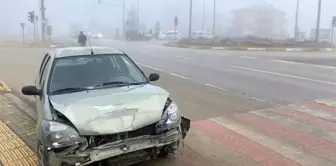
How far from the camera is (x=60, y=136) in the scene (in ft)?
12.0

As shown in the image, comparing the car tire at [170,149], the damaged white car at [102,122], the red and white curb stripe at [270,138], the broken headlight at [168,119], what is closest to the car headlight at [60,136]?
the damaged white car at [102,122]

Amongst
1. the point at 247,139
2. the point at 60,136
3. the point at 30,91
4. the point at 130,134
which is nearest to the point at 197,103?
the point at 247,139

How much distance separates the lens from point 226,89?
33.1 feet

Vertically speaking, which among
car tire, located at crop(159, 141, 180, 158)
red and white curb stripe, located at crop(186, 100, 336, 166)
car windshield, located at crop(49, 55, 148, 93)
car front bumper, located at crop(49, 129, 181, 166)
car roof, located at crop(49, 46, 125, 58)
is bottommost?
red and white curb stripe, located at crop(186, 100, 336, 166)

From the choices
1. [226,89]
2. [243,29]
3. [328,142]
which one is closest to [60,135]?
[328,142]

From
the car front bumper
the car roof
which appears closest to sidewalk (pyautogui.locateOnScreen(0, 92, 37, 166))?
the car front bumper

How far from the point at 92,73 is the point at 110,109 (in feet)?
4.34

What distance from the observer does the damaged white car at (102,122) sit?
3.67 m

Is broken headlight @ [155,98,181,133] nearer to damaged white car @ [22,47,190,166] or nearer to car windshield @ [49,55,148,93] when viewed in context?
damaged white car @ [22,47,190,166]

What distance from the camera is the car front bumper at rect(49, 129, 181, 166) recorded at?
365cm

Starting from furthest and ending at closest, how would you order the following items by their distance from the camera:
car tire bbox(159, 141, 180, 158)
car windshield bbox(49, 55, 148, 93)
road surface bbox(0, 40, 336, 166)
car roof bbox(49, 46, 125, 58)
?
car roof bbox(49, 46, 125, 58)
road surface bbox(0, 40, 336, 166)
car windshield bbox(49, 55, 148, 93)
car tire bbox(159, 141, 180, 158)

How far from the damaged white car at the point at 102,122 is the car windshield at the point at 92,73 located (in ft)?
0.04

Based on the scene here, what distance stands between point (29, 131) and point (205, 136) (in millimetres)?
2972

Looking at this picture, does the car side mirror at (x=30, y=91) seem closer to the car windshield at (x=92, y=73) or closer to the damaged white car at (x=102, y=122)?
the damaged white car at (x=102, y=122)
